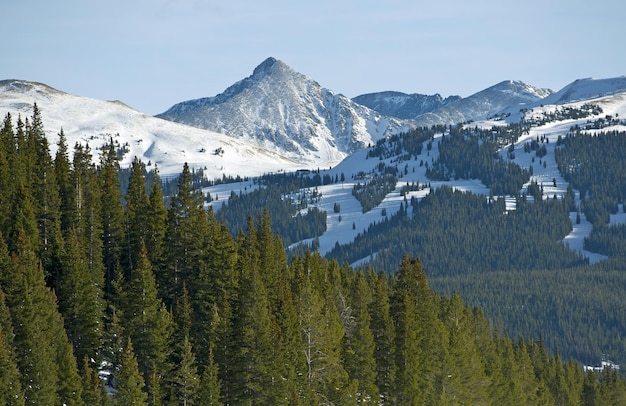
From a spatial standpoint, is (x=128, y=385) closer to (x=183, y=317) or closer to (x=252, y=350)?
(x=252, y=350)

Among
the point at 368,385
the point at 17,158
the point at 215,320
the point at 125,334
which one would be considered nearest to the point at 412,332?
the point at 368,385

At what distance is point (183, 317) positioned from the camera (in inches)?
3115

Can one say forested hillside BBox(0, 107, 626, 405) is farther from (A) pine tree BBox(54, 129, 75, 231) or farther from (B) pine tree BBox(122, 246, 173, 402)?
(A) pine tree BBox(54, 129, 75, 231)

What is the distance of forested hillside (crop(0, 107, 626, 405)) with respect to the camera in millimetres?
69688

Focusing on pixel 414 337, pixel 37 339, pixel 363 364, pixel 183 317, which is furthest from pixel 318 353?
pixel 37 339

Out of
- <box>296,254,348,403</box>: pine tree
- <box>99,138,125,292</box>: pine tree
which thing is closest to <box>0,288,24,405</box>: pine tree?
<box>296,254,348,403</box>: pine tree

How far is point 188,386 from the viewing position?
71062 mm

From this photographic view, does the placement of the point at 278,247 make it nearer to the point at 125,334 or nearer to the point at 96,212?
the point at 96,212

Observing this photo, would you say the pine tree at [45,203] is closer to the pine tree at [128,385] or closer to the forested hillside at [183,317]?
the forested hillside at [183,317]

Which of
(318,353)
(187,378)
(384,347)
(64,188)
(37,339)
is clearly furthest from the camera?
(64,188)

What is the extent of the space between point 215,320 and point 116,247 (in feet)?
81.1

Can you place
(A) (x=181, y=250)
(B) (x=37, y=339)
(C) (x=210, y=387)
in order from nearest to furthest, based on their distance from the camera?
(B) (x=37, y=339) < (C) (x=210, y=387) < (A) (x=181, y=250)

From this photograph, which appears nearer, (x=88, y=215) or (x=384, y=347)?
(x=384, y=347)

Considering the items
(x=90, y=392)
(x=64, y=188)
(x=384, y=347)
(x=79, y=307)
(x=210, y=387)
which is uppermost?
(x=64, y=188)
